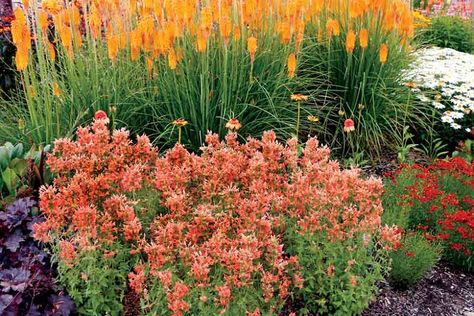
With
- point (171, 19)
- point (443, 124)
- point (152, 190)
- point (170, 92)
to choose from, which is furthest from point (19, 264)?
point (443, 124)

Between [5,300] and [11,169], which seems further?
[11,169]

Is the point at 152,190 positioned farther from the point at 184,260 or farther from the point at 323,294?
the point at 323,294

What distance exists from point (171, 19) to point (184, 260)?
7.85 feet

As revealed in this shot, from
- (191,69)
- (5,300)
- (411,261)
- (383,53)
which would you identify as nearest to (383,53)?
(383,53)

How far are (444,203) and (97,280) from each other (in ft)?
8.03

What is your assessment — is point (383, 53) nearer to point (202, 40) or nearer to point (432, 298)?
point (202, 40)

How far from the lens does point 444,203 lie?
4207mm

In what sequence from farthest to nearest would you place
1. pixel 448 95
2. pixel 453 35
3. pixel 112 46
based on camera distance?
pixel 453 35 < pixel 448 95 < pixel 112 46

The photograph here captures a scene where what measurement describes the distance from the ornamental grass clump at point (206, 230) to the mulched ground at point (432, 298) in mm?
486

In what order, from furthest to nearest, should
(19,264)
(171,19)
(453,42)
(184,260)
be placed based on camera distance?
(453,42) → (171,19) → (19,264) → (184,260)

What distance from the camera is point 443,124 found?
6086 mm

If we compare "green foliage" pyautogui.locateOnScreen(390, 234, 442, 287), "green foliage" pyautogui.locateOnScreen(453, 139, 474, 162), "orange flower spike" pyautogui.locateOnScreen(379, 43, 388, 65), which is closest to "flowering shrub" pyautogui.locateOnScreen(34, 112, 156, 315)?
"green foliage" pyautogui.locateOnScreen(390, 234, 442, 287)

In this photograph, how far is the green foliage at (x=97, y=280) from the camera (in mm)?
2869

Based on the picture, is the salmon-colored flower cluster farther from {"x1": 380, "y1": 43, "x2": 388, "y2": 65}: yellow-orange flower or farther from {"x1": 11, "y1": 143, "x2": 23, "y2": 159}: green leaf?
{"x1": 380, "y1": 43, "x2": 388, "y2": 65}: yellow-orange flower
